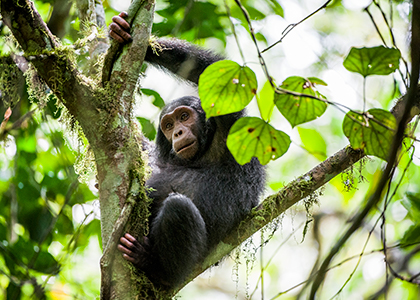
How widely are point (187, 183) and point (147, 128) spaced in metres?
1.54

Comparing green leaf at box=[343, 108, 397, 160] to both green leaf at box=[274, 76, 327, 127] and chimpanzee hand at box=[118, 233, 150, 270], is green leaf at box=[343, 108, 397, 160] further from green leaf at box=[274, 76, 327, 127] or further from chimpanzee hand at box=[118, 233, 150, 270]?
chimpanzee hand at box=[118, 233, 150, 270]

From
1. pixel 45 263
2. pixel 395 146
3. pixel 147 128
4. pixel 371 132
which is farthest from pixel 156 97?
pixel 395 146

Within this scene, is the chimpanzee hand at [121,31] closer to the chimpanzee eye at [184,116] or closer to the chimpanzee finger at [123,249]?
the chimpanzee finger at [123,249]

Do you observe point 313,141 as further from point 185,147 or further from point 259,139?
Result: point 259,139

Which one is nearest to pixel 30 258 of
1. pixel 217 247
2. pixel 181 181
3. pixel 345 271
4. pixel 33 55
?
pixel 181 181

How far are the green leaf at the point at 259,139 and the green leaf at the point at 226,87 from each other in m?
0.10

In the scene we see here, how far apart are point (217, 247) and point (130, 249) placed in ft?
3.62

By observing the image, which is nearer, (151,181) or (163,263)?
(163,263)

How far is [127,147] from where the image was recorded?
2957 mm

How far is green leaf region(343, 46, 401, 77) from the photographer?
1.78 meters

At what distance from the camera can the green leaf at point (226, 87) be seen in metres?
1.95

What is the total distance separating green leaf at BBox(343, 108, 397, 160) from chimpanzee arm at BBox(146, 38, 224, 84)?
256 cm

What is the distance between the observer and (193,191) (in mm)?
4008

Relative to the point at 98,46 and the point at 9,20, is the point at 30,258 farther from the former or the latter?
the point at 9,20
